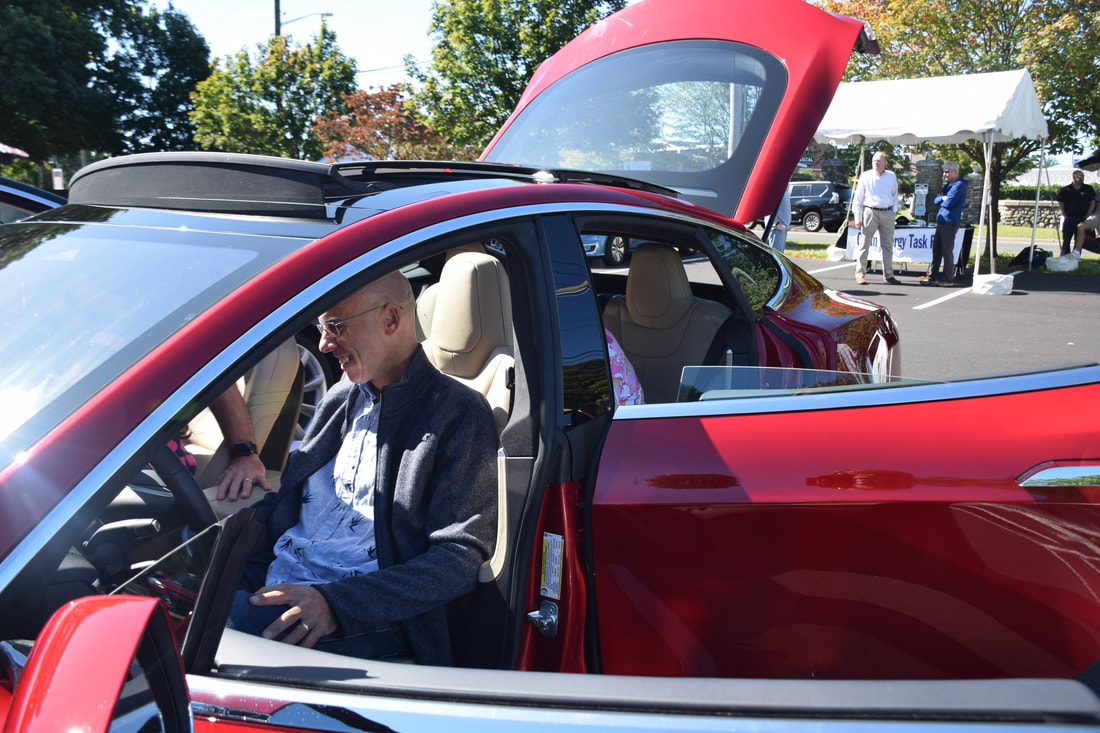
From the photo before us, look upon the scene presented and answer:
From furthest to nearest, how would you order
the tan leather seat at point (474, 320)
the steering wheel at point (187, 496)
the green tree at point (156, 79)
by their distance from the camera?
the green tree at point (156, 79)
the tan leather seat at point (474, 320)
the steering wheel at point (187, 496)

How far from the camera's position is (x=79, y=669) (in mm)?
860

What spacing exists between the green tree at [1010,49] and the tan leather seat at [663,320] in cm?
1358

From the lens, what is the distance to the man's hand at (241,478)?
2.86 meters

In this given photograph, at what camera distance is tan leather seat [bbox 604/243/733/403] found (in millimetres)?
3186

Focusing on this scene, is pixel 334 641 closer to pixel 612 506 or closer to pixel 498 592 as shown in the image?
pixel 498 592

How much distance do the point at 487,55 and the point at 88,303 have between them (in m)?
12.8

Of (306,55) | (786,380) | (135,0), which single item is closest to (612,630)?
(786,380)

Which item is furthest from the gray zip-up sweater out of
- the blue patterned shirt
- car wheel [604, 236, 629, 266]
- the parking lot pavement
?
the parking lot pavement

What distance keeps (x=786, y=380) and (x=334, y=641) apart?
4.19 ft

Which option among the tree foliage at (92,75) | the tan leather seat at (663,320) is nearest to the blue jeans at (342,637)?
the tan leather seat at (663,320)

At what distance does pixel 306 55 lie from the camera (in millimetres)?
15727

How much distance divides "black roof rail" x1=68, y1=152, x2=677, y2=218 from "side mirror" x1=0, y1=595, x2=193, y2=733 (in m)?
0.93

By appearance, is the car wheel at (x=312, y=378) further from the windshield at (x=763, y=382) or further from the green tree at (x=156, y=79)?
the green tree at (x=156, y=79)

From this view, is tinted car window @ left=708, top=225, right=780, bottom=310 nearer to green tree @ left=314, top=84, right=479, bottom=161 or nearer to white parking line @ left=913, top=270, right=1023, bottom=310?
white parking line @ left=913, top=270, right=1023, bottom=310
